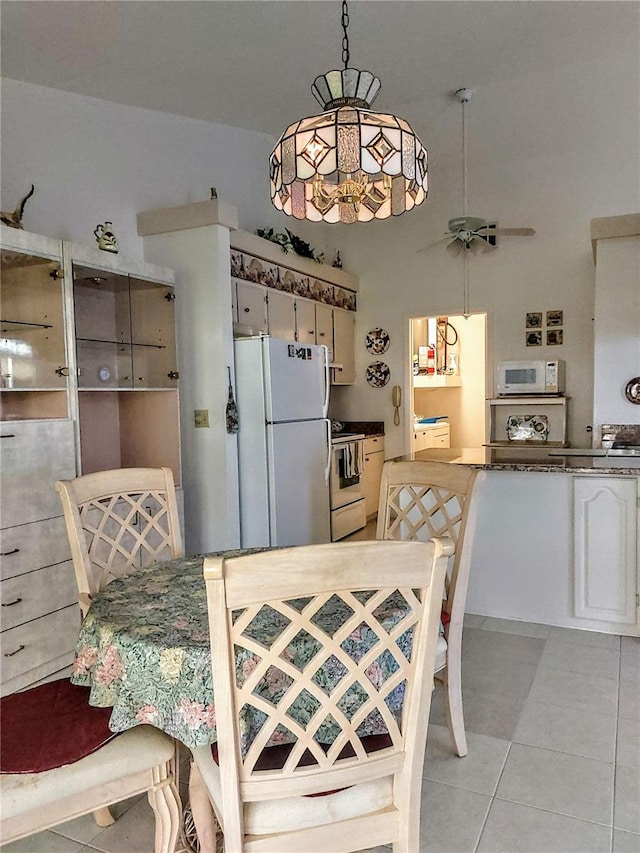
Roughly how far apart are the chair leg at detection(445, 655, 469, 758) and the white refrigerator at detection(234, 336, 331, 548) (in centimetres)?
191

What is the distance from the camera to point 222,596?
37.9 inches

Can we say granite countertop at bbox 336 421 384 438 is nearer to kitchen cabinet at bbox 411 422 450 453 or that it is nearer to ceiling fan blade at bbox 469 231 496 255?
kitchen cabinet at bbox 411 422 450 453

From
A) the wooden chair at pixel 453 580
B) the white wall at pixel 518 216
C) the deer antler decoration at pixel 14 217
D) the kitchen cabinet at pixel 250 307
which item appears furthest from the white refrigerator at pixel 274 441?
the white wall at pixel 518 216

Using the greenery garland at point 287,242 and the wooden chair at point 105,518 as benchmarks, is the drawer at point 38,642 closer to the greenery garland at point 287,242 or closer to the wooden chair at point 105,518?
the wooden chair at point 105,518

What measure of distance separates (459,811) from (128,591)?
1209mm

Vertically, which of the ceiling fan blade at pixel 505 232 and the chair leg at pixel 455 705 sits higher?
the ceiling fan blade at pixel 505 232

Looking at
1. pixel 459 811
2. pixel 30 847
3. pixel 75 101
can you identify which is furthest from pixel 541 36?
pixel 30 847

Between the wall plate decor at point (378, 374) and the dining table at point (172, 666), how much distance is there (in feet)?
14.4

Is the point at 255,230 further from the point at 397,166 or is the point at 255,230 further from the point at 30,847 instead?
the point at 30,847

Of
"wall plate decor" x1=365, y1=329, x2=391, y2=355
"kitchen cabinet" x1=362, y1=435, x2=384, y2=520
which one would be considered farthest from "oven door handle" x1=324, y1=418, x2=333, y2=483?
"wall plate decor" x1=365, y1=329, x2=391, y2=355

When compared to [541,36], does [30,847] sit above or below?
below

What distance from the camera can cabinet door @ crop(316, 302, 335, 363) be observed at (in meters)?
5.18

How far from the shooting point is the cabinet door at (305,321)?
4.86m

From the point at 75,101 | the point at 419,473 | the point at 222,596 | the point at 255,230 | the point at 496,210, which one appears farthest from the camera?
the point at 496,210
